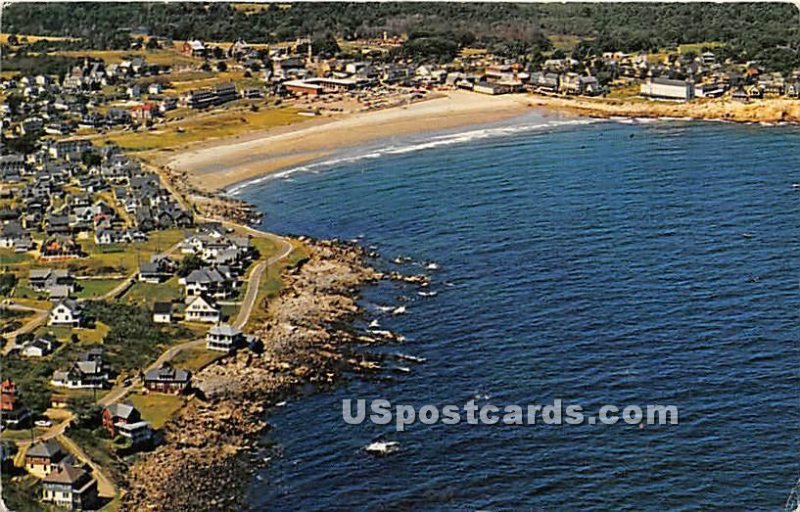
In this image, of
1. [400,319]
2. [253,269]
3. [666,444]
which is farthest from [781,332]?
[253,269]

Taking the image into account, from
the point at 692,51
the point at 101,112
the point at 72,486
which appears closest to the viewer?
the point at 72,486

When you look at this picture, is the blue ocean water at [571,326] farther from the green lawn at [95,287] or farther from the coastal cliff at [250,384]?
the green lawn at [95,287]

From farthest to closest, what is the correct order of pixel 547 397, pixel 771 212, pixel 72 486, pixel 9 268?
pixel 771 212
pixel 9 268
pixel 547 397
pixel 72 486

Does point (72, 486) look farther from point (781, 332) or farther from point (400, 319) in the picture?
point (781, 332)

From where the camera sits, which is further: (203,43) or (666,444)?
(203,43)

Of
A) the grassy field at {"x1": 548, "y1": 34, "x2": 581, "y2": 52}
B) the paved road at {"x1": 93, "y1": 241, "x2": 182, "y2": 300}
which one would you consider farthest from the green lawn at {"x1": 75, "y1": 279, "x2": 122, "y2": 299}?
the grassy field at {"x1": 548, "y1": 34, "x2": 581, "y2": 52}

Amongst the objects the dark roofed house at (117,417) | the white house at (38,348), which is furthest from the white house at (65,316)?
the dark roofed house at (117,417)

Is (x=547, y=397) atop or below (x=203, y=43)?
below
